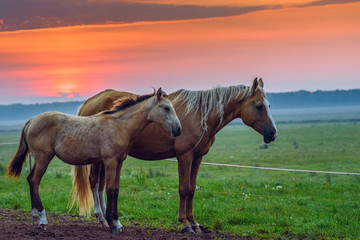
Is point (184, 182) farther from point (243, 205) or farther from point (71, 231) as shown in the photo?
point (243, 205)

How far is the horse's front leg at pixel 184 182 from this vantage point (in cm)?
796

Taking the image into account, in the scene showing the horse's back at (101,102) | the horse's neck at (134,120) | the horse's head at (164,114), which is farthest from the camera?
the horse's back at (101,102)

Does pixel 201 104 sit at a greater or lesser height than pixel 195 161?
greater

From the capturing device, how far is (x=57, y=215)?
9.74 metres

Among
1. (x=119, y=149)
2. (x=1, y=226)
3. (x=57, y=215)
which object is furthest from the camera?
(x=57, y=215)

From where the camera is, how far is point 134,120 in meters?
7.59

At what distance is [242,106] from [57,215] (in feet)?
14.6

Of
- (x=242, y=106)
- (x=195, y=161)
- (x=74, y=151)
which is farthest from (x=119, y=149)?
(x=242, y=106)

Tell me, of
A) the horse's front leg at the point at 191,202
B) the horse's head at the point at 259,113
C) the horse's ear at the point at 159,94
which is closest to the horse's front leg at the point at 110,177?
the horse's ear at the point at 159,94

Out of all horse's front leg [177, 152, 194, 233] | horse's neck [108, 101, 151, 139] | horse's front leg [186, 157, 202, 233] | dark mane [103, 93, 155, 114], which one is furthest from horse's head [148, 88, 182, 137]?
horse's front leg [186, 157, 202, 233]

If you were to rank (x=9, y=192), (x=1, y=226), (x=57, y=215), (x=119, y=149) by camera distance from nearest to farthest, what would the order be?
(x=119, y=149), (x=1, y=226), (x=57, y=215), (x=9, y=192)

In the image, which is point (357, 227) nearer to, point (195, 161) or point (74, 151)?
point (195, 161)

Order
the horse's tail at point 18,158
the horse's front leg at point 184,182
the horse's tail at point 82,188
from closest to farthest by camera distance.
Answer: the horse's tail at point 18,158
the horse's front leg at point 184,182
the horse's tail at point 82,188

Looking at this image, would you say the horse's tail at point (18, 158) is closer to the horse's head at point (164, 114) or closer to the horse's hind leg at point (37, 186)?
the horse's hind leg at point (37, 186)
